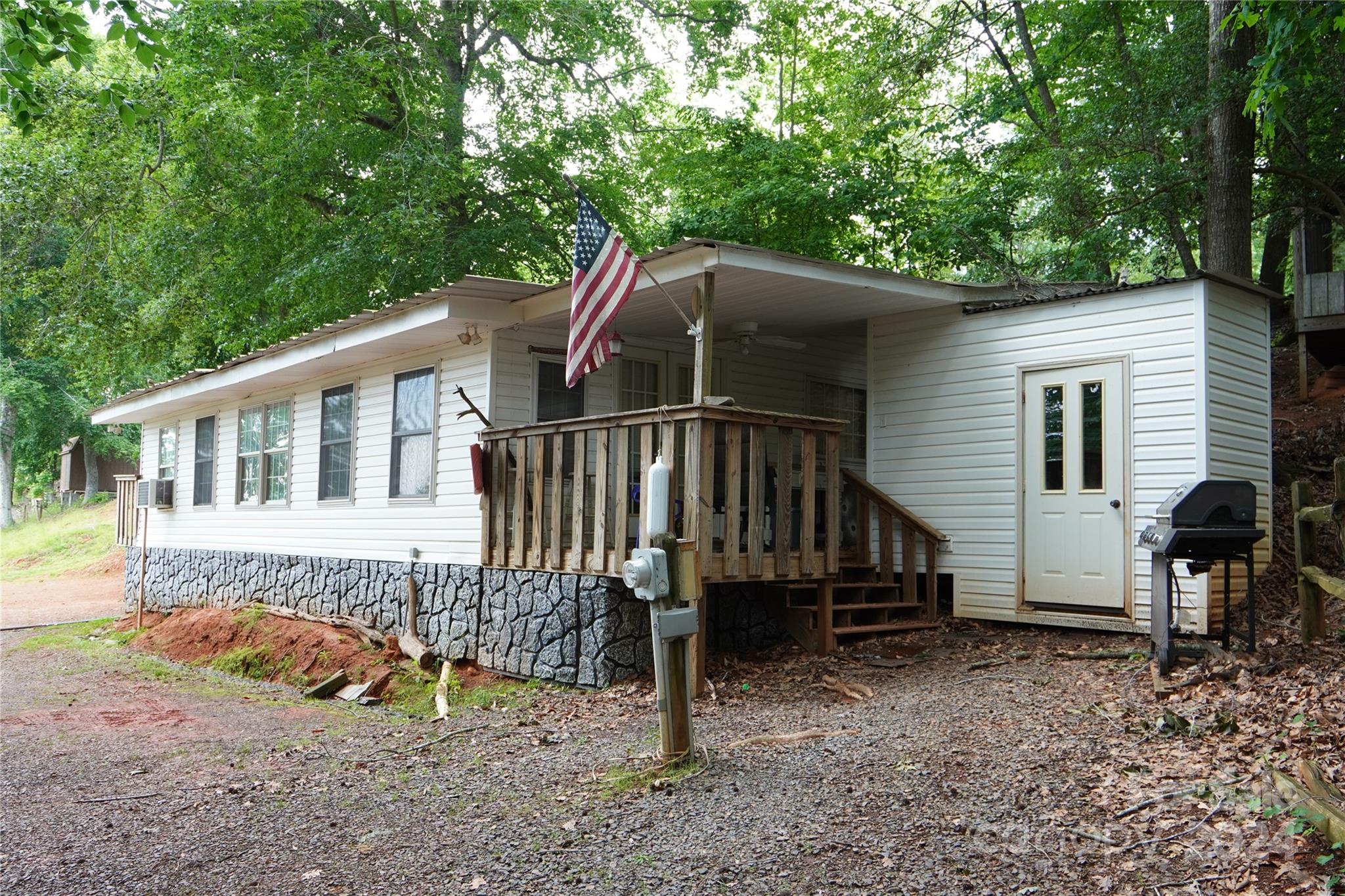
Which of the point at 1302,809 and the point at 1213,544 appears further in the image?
the point at 1213,544

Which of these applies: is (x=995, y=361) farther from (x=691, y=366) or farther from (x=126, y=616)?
(x=126, y=616)

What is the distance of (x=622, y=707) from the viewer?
7285 millimetres

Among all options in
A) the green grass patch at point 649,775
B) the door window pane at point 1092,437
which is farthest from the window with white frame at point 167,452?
the door window pane at point 1092,437

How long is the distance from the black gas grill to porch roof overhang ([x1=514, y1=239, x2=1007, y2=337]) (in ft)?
9.88

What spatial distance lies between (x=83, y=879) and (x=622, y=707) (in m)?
3.78

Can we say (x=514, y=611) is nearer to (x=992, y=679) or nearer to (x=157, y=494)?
(x=992, y=679)

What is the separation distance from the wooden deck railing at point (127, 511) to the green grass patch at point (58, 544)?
23.0 feet

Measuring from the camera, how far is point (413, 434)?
10.7 meters

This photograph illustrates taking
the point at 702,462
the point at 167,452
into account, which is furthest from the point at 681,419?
the point at 167,452

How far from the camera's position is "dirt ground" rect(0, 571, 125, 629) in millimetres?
17484

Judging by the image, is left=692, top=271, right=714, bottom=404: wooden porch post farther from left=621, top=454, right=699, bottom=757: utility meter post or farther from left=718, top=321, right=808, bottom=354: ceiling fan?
left=621, top=454, right=699, bottom=757: utility meter post

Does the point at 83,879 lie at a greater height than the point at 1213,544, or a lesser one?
lesser

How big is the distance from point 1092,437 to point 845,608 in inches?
97.7

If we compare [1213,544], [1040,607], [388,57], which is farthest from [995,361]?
[388,57]
